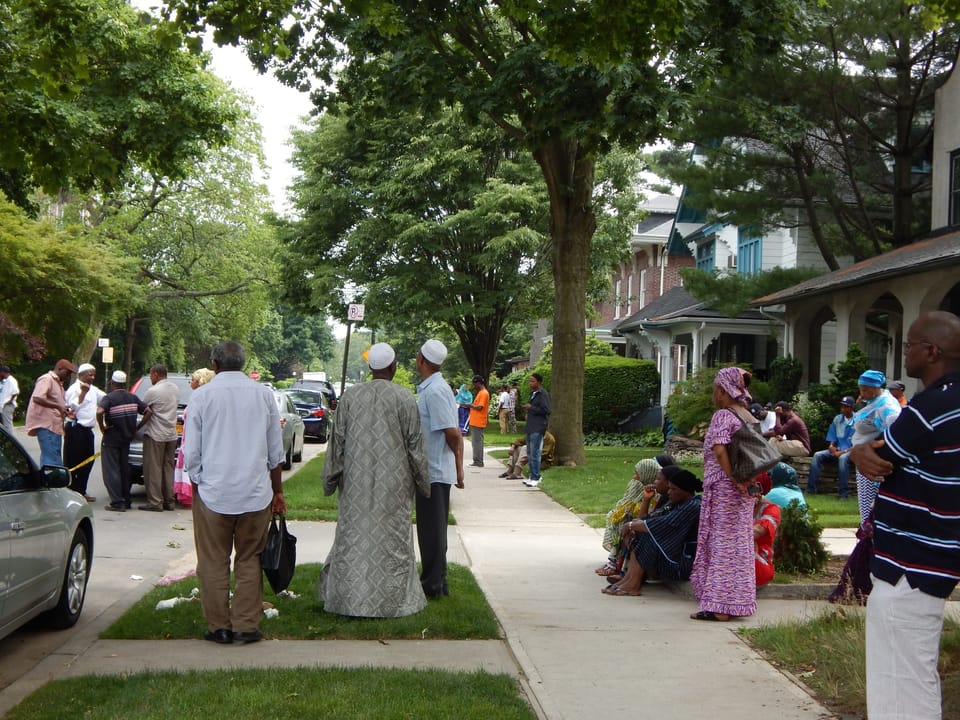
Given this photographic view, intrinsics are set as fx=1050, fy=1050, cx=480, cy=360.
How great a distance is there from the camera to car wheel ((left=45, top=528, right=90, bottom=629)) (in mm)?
7230

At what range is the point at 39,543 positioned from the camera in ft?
21.6

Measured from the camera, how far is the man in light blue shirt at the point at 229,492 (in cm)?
677

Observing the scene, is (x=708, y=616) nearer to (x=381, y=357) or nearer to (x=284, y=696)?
(x=381, y=357)

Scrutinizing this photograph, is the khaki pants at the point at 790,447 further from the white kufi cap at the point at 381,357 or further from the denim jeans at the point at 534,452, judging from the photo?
the white kufi cap at the point at 381,357

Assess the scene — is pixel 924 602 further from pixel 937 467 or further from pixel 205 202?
pixel 205 202

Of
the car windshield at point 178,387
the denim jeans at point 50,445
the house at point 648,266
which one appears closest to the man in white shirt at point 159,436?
the denim jeans at point 50,445

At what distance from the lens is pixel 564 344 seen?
2056cm

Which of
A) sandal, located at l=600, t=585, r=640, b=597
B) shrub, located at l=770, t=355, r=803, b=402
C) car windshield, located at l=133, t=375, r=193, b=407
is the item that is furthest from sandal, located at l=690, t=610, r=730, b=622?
shrub, located at l=770, t=355, r=803, b=402

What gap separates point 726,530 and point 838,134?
18086 mm

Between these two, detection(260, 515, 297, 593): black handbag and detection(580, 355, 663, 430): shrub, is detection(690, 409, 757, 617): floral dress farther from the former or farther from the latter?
detection(580, 355, 663, 430): shrub

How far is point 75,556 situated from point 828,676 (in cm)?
514

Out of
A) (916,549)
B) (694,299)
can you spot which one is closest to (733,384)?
(916,549)

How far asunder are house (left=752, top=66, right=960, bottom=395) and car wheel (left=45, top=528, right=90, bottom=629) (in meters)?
12.7

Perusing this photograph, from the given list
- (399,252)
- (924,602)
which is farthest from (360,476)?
(399,252)
